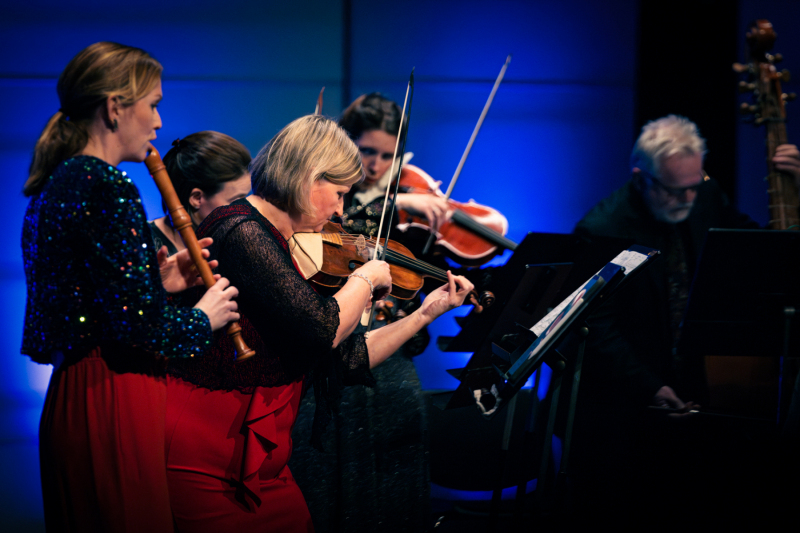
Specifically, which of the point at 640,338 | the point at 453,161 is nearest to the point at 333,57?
the point at 453,161

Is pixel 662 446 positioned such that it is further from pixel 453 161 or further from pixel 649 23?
pixel 649 23

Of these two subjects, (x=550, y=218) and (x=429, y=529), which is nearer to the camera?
(x=429, y=529)

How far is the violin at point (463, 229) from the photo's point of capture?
2266 millimetres

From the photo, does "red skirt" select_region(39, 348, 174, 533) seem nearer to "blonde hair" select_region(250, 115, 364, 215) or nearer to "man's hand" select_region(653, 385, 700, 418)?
"blonde hair" select_region(250, 115, 364, 215)

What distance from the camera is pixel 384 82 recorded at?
11.0ft

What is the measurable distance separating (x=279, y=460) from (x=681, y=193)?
6.06 feet

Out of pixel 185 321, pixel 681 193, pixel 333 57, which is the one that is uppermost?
pixel 333 57

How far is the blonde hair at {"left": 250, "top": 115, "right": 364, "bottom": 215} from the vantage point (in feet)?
Answer: 4.58

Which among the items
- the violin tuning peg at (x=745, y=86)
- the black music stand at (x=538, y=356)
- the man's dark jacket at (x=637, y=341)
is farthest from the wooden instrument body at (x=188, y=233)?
the violin tuning peg at (x=745, y=86)

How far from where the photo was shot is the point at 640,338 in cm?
232

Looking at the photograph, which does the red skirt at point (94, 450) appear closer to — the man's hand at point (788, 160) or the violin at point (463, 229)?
the violin at point (463, 229)

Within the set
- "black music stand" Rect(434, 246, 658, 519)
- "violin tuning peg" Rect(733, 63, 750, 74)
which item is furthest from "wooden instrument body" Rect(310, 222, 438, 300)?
"violin tuning peg" Rect(733, 63, 750, 74)

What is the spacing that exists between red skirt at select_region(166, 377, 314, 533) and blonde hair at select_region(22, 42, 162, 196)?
0.47 m

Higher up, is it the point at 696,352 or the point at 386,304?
the point at 386,304
